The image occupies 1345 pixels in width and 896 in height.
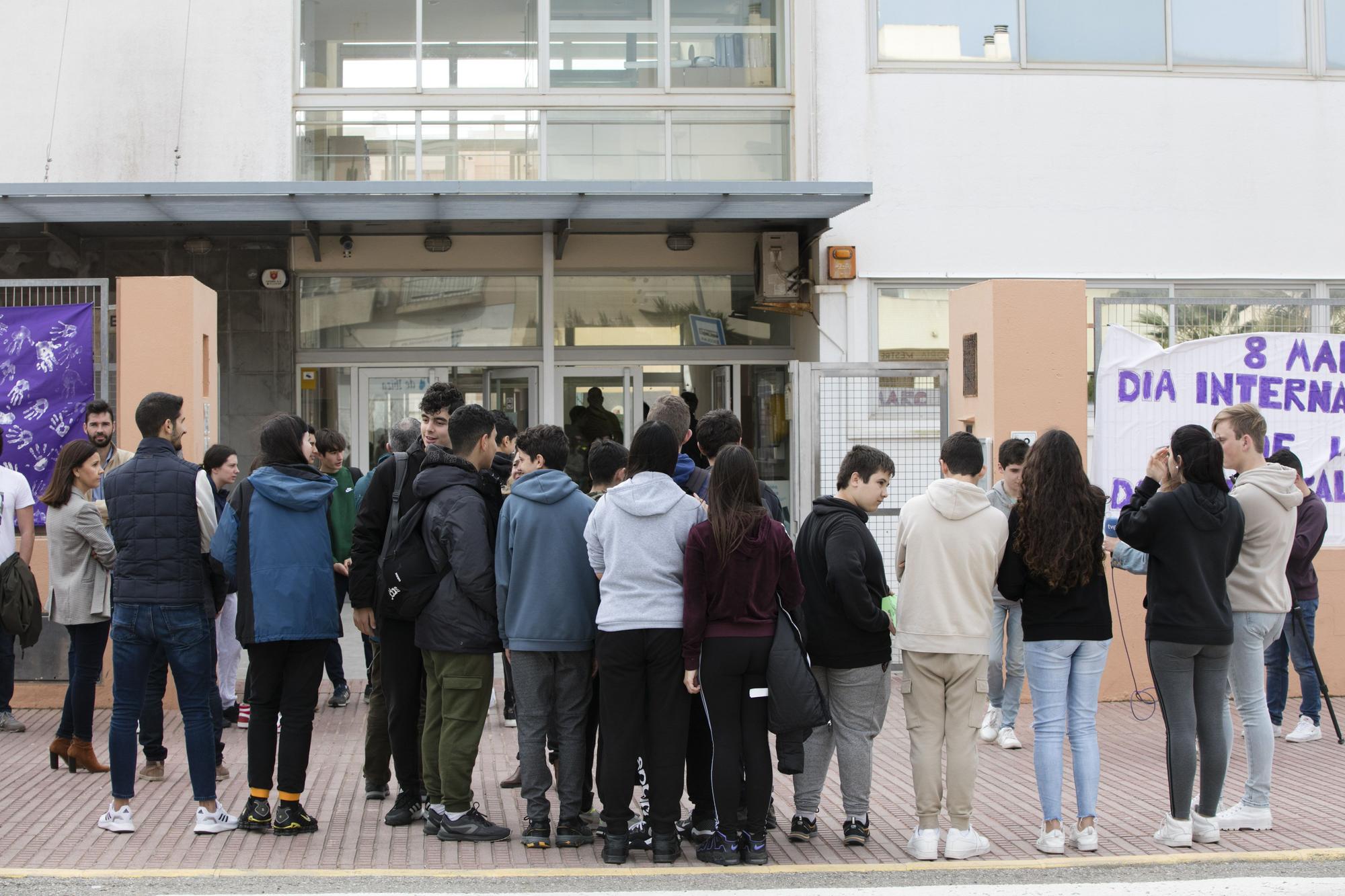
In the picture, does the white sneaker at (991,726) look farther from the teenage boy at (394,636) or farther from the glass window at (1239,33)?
the glass window at (1239,33)

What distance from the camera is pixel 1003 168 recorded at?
44.9 feet

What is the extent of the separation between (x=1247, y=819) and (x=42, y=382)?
8131mm

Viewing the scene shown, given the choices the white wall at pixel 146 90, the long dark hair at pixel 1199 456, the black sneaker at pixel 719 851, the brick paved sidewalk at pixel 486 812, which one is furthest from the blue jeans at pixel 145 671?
the white wall at pixel 146 90

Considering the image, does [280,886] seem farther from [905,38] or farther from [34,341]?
[905,38]

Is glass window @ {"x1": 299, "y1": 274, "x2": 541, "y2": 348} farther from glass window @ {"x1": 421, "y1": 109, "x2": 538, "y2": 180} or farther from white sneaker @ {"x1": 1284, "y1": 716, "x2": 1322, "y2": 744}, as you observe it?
white sneaker @ {"x1": 1284, "y1": 716, "x2": 1322, "y2": 744}

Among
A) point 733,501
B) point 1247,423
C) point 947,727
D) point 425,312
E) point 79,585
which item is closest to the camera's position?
point 733,501

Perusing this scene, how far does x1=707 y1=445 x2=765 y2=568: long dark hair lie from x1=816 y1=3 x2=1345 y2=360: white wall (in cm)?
808

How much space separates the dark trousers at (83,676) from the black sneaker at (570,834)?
296 centimetres

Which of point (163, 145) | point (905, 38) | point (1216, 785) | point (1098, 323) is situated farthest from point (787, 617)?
point (163, 145)

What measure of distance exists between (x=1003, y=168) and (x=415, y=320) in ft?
21.1

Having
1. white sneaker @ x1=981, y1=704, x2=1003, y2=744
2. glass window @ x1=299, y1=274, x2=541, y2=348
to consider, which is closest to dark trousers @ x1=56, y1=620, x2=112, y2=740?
white sneaker @ x1=981, y1=704, x2=1003, y2=744

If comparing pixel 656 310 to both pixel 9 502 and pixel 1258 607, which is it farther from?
pixel 1258 607

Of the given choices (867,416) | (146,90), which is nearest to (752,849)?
(867,416)

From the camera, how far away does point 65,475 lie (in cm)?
758
